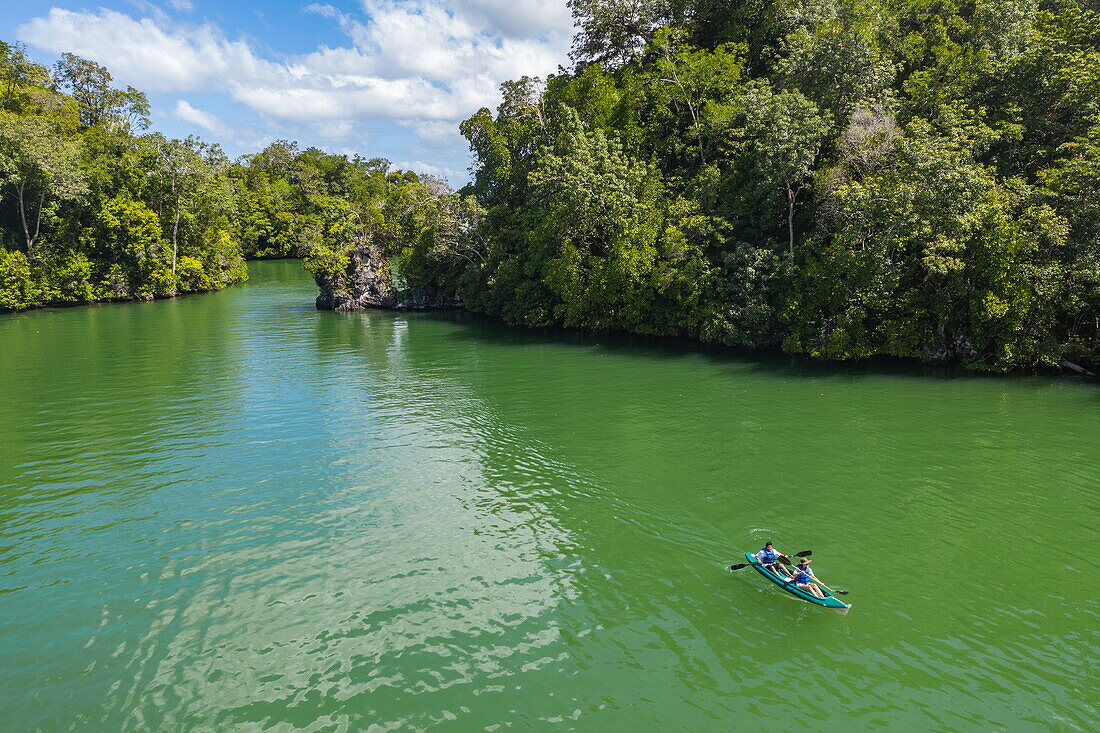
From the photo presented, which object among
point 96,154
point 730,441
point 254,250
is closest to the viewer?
point 730,441

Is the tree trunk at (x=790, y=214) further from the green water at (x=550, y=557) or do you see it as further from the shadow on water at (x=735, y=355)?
the green water at (x=550, y=557)

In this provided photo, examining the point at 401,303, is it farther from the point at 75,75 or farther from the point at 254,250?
the point at 254,250

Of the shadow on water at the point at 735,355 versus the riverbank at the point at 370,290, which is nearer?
the shadow on water at the point at 735,355

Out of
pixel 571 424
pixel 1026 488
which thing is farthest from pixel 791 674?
pixel 571 424

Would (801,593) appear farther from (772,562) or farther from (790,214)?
(790,214)

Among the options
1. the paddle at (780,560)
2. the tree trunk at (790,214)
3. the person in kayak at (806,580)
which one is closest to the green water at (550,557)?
the paddle at (780,560)

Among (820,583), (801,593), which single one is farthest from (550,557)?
(820,583)
